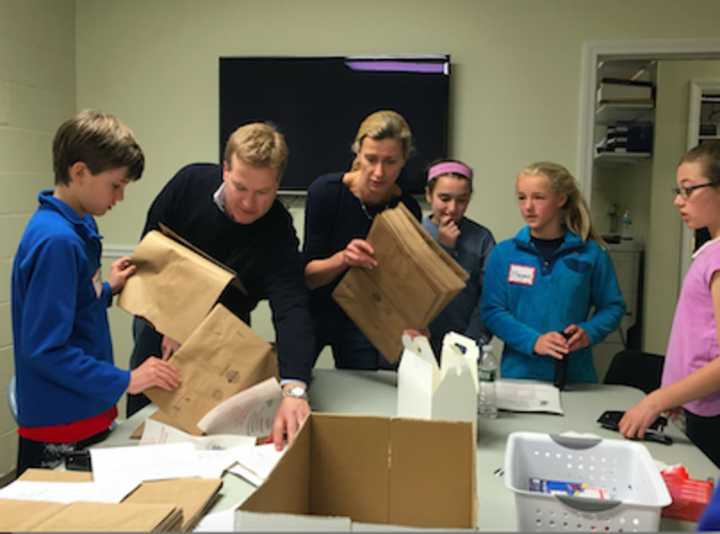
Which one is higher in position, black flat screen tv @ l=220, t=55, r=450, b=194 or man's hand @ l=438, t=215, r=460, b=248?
black flat screen tv @ l=220, t=55, r=450, b=194

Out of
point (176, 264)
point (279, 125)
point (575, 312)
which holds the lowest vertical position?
point (575, 312)

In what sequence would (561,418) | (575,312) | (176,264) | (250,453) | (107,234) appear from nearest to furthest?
1. (250,453)
2. (176,264)
3. (561,418)
4. (575,312)
5. (107,234)

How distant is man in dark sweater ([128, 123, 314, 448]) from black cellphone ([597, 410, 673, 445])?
753 mm

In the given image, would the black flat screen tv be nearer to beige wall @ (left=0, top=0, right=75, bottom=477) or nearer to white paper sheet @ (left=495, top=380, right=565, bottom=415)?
beige wall @ (left=0, top=0, right=75, bottom=477)

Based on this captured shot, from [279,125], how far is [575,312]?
6.51ft

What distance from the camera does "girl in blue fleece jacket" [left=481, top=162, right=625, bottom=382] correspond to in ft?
6.79

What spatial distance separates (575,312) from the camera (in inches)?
82.4

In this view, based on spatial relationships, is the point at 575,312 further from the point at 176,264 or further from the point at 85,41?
the point at 85,41

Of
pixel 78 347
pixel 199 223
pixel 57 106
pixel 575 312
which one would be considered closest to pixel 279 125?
pixel 57 106

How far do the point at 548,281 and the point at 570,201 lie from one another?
0.97 ft

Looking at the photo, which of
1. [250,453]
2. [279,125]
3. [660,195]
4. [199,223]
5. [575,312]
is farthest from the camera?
[660,195]

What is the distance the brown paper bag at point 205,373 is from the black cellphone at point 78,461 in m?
0.18

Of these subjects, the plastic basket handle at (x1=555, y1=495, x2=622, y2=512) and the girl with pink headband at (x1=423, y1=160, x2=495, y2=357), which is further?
the girl with pink headband at (x1=423, y1=160, x2=495, y2=357)

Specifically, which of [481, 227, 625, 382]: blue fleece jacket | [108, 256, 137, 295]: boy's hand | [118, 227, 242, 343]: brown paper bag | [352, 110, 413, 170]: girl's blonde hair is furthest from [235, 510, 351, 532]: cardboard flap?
[352, 110, 413, 170]: girl's blonde hair
